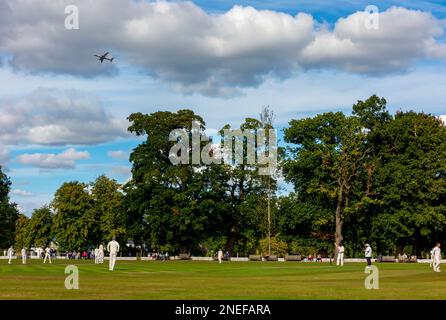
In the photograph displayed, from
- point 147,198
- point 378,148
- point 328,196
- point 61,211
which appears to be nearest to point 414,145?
point 378,148

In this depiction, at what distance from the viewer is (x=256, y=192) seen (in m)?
102

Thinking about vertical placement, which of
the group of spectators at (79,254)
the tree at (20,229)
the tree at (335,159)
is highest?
the tree at (335,159)

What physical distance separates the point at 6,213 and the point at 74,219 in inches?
1188

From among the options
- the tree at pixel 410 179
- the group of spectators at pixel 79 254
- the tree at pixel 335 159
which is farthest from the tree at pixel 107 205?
the tree at pixel 410 179

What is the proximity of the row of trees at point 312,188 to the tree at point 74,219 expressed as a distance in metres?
10.3

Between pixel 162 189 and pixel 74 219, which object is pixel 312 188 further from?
pixel 74 219

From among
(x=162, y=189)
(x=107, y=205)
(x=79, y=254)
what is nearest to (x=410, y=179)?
(x=162, y=189)

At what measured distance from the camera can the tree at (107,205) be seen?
4509 inches

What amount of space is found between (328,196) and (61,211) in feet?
166

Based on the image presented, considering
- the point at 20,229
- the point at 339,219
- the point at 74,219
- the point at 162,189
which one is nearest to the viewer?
the point at 339,219

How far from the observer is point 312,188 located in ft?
289

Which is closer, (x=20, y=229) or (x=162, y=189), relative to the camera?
(x=162, y=189)

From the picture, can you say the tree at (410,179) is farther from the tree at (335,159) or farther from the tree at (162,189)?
the tree at (162,189)

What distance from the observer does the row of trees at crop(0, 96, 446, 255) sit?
289 feet
